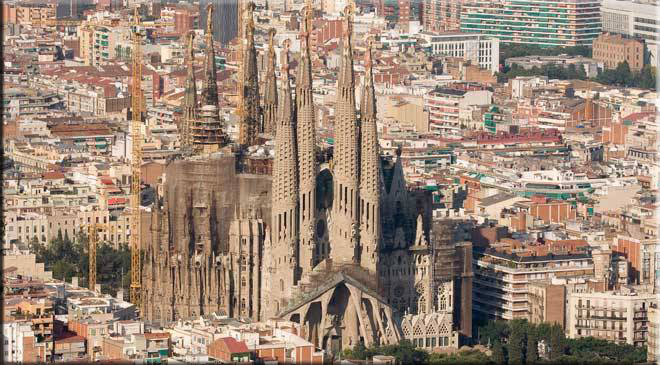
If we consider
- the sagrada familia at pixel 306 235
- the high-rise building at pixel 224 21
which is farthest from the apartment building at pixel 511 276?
the high-rise building at pixel 224 21

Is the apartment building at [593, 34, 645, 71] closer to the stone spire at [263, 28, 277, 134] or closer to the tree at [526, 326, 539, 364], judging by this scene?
the stone spire at [263, 28, 277, 134]

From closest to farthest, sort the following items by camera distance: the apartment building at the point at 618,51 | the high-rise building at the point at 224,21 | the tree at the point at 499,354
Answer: the tree at the point at 499,354, the high-rise building at the point at 224,21, the apartment building at the point at 618,51

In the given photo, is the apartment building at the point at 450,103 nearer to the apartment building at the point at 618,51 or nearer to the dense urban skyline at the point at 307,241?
the dense urban skyline at the point at 307,241

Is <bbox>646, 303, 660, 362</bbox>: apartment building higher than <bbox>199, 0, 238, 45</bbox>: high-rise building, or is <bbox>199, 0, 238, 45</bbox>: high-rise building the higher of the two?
<bbox>199, 0, 238, 45</bbox>: high-rise building

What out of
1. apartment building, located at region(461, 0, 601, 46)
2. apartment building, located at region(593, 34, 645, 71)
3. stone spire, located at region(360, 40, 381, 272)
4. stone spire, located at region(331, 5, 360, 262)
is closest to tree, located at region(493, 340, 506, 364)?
stone spire, located at region(360, 40, 381, 272)

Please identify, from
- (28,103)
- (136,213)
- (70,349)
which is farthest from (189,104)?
(28,103)

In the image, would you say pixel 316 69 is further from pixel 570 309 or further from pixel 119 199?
pixel 570 309

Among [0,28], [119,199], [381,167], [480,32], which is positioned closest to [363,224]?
[381,167]
